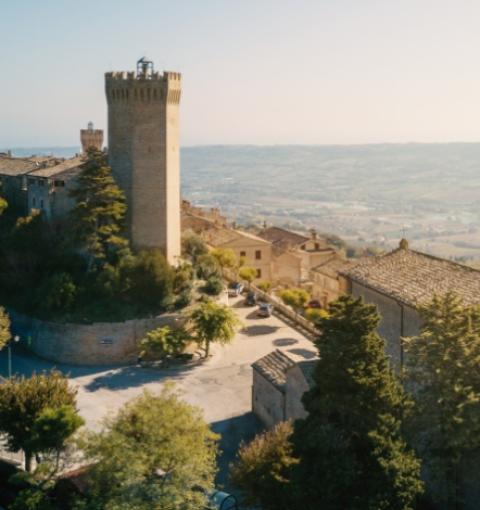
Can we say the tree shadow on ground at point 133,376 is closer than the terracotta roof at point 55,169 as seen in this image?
Yes

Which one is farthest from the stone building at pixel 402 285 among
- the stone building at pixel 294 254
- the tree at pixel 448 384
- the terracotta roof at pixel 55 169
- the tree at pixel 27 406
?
the stone building at pixel 294 254

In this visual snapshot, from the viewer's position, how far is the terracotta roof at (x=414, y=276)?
21562mm

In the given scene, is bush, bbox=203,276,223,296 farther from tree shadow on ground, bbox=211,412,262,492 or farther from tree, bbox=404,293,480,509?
tree, bbox=404,293,480,509

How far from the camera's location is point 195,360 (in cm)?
3556

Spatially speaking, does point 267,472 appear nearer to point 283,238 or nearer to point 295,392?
point 295,392

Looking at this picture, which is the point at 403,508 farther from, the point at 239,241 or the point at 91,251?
the point at 239,241

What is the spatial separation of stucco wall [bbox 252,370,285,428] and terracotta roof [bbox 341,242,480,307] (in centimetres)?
530

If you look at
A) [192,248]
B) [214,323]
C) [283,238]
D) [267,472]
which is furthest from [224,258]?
[267,472]

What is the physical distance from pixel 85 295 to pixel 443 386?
2407cm

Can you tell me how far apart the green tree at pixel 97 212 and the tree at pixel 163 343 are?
21.2 ft

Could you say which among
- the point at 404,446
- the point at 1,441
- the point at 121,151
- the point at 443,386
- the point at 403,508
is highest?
the point at 121,151

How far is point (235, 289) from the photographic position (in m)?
48.4

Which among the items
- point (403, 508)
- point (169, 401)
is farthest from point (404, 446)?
point (169, 401)

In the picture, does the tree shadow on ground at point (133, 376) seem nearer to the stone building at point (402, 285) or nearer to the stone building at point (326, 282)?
the stone building at point (402, 285)
